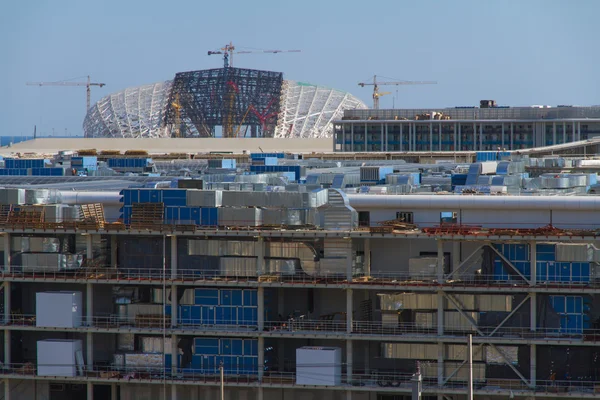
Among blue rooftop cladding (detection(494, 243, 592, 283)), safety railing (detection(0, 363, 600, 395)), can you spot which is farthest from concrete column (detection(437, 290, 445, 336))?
blue rooftop cladding (detection(494, 243, 592, 283))

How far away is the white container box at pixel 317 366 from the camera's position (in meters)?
48.2

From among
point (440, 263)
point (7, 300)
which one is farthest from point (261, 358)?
point (7, 300)

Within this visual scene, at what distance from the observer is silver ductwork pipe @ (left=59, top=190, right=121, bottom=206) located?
54.4m

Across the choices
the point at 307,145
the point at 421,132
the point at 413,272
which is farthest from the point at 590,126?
the point at 413,272

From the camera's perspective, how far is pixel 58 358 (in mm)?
50531

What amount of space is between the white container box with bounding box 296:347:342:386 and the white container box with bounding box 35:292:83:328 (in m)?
8.87

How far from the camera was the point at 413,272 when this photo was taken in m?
49.2

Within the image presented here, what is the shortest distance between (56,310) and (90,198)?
5.97 metres

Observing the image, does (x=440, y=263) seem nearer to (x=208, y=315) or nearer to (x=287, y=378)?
(x=287, y=378)

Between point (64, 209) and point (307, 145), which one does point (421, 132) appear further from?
point (64, 209)

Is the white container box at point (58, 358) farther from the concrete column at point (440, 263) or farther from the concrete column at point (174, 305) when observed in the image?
the concrete column at point (440, 263)

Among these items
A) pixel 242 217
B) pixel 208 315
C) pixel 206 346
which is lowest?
pixel 206 346

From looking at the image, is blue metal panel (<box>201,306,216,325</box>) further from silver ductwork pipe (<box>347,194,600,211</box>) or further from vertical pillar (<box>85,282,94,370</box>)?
silver ductwork pipe (<box>347,194,600,211</box>)

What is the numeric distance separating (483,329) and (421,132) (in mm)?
139209
